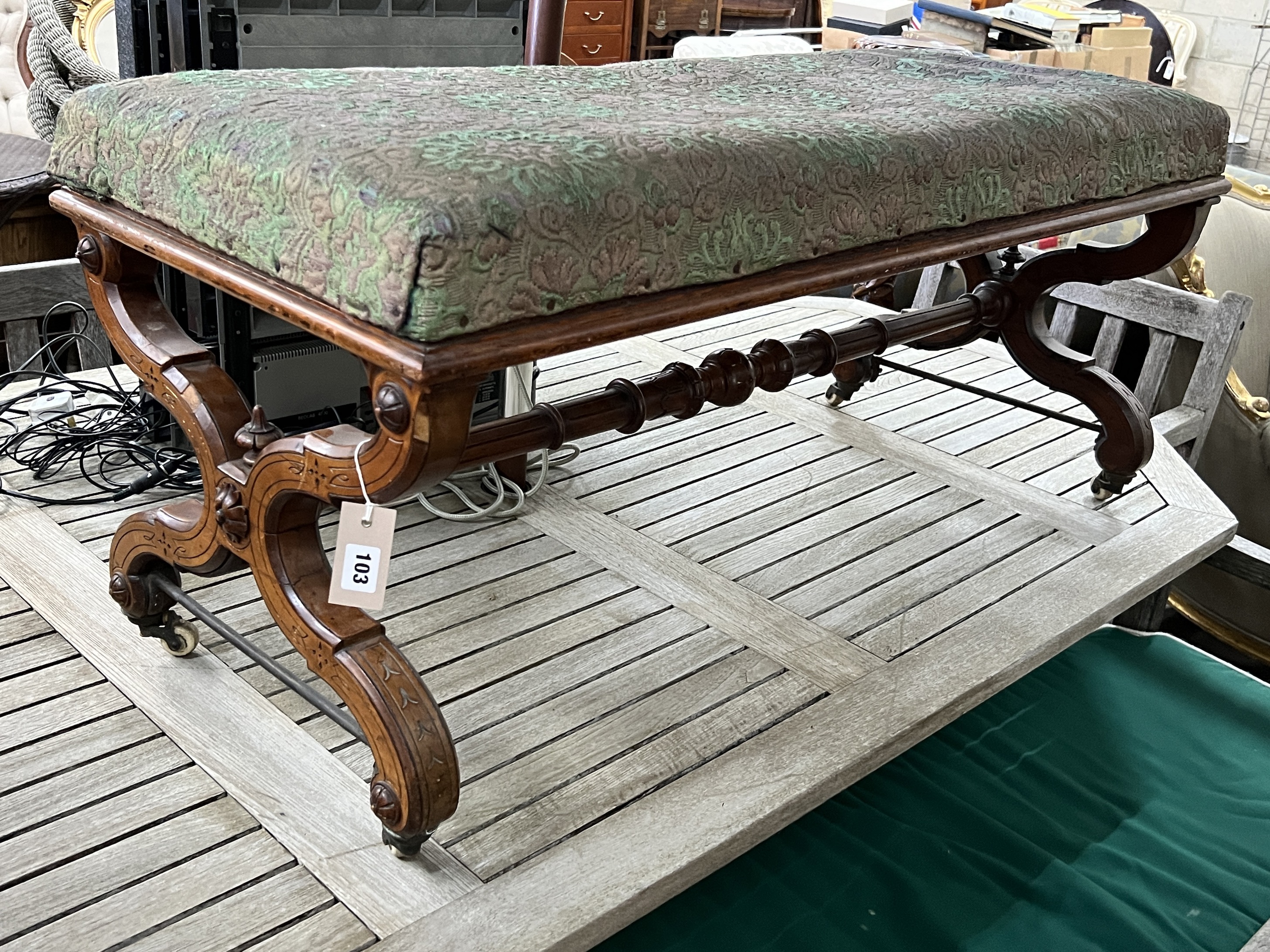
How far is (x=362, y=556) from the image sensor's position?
0.88 meters

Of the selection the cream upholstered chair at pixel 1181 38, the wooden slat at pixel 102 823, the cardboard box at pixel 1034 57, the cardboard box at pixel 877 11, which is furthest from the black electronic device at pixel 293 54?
the cream upholstered chair at pixel 1181 38

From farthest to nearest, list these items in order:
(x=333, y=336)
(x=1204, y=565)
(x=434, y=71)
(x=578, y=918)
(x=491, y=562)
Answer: (x=1204, y=565) → (x=491, y=562) → (x=434, y=71) → (x=578, y=918) → (x=333, y=336)

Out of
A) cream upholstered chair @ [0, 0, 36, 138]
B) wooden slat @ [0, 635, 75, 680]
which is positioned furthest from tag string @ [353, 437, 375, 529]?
cream upholstered chair @ [0, 0, 36, 138]

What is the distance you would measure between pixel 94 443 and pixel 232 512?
752mm

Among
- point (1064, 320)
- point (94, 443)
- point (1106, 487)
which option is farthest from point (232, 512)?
point (1064, 320)

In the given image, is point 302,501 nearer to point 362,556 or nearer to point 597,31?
point 362,556

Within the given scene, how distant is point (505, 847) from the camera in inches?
39.0

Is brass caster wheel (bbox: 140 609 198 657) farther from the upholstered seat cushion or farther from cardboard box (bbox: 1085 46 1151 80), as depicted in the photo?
cardboard box (bbox: 1085 46 1151 80)

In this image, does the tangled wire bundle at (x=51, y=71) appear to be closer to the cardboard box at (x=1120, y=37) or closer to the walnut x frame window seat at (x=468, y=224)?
the walnut x frame window seat at (x=468, y=224)

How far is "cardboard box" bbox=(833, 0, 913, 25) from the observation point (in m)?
4.71

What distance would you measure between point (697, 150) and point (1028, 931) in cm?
85

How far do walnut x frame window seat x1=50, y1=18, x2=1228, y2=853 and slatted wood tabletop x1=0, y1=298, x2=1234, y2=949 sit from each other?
0.10 metres

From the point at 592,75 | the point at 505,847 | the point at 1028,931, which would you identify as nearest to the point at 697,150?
the point at 592,75

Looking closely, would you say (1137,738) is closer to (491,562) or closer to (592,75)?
(491,562)
